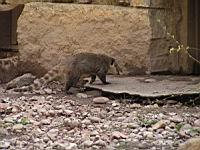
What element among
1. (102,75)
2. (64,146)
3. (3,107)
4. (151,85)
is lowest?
(64,146)

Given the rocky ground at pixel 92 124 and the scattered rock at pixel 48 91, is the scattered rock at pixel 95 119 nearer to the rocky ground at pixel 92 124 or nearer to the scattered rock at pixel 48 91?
the rocky ground at pixel 92 124

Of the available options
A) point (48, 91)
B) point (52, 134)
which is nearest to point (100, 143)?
point (52, 134)

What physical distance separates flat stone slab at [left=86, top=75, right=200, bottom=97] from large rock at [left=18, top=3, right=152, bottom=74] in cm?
38

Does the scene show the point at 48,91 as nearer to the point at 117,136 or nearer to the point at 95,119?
the point at 95,119

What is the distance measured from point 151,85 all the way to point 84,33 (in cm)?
157

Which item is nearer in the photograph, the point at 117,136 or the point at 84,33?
the point at 117,136

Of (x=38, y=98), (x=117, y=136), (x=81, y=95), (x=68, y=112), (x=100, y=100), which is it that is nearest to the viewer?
(x=117, y=136)

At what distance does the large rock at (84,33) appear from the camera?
28.5 feet

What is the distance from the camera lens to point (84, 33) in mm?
8914

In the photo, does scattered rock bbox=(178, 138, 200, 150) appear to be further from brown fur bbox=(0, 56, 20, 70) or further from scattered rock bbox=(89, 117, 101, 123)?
brown fur bbox=(0, 56, 20, 70)

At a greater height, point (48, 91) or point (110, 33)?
point (110, 33)

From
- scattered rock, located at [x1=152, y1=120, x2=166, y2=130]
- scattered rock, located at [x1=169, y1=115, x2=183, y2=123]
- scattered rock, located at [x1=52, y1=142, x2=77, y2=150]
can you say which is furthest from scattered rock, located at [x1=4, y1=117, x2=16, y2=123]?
scattered rock, located at [x1=169, y1=115, x2=183, y2=123]

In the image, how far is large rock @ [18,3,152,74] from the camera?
8.69 metres

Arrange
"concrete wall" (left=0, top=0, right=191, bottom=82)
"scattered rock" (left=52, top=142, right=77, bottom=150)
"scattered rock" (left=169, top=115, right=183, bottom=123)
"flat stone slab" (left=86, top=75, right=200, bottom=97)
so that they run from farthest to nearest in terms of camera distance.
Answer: "concrete wall" (left=0, top=0, right=191, bottom=82) → "flat stone slab" (left=86, top=75, right=200, bottom=97) → "scattered rock" (left=169, top=115, right=183, bottom=123) → "scattered rock" (left=52, top=142, right=77, bottom=150)
